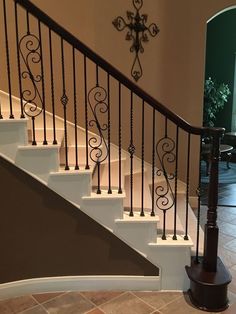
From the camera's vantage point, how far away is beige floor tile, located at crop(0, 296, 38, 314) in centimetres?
247

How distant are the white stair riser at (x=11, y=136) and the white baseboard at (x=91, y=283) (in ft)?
3.16

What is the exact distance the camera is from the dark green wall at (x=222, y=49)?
7.60m

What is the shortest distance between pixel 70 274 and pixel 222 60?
6377mm

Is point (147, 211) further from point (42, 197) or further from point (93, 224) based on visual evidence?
point (42, 197)

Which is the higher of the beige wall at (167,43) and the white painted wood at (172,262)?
the beige wall at (167,43)

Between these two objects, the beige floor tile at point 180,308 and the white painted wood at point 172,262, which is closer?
the beige floor tile at point 180,308

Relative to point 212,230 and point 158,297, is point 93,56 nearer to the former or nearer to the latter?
point 212,230

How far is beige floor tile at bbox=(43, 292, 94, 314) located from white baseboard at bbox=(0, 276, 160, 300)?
0.25 feet

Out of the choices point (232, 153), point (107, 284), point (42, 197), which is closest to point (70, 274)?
point (107, 284)

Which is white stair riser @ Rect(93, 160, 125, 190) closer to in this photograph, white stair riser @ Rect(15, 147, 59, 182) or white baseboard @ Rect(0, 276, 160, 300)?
white stair riser @ Rect(15, 147, 59, 182)

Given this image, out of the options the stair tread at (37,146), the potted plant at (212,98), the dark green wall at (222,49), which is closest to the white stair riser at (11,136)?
the stair tread at (37,146)

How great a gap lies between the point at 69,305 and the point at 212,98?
18.0ft

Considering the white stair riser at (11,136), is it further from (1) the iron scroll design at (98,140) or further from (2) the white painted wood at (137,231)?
(2) the white painted wood at (137,231)

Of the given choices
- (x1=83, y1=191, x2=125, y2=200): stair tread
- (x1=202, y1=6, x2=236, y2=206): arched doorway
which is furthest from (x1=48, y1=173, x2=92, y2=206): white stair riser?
(x1=202, y1=6, x2=236, y2=206): arched doorway
